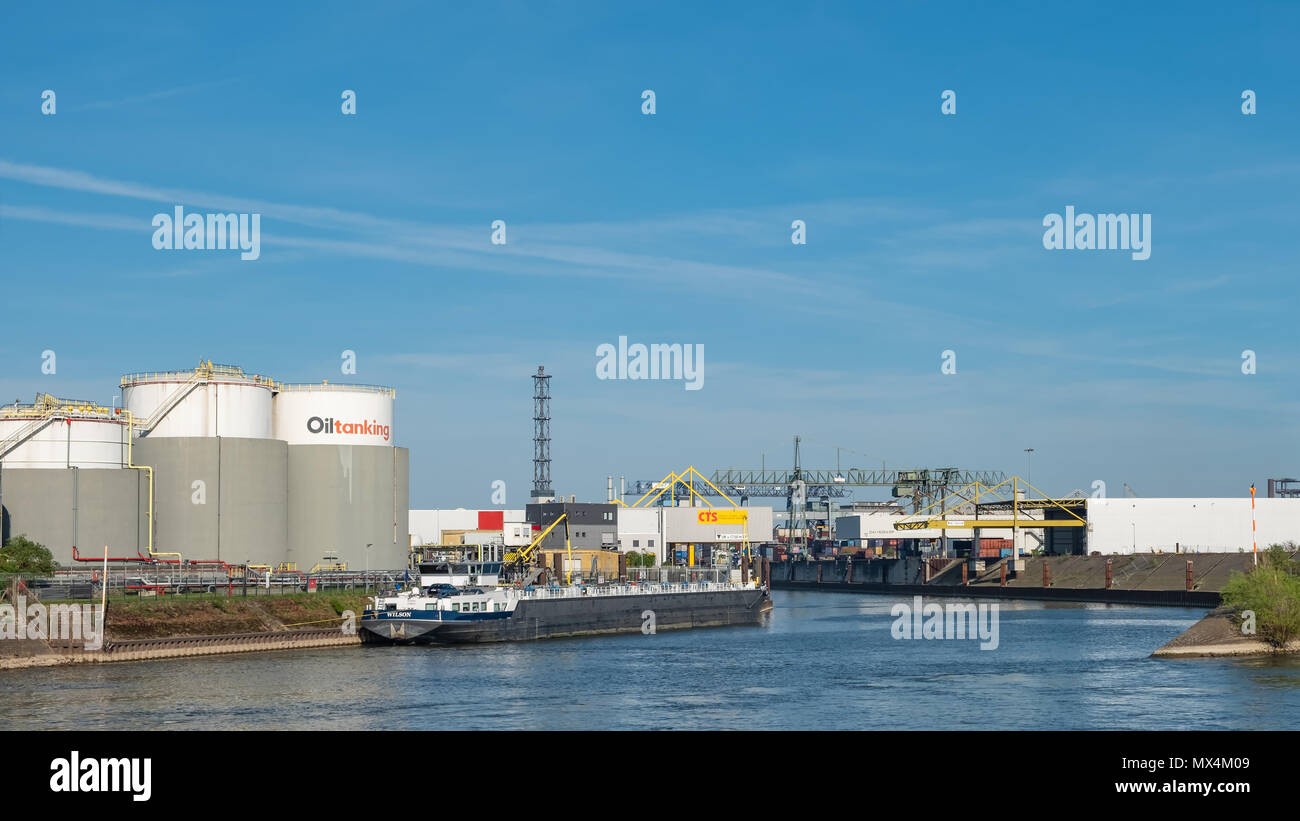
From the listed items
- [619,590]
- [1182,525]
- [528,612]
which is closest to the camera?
[528,612]

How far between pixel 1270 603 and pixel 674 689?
29093 mm

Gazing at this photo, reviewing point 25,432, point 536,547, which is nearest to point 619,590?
point 536,547

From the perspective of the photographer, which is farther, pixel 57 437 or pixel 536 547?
pixel 536 547

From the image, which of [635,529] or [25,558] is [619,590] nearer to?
[25,558]

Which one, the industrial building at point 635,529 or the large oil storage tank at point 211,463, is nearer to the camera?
the large oil storage tank at point 211,463

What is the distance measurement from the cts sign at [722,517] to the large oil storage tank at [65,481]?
208 ft

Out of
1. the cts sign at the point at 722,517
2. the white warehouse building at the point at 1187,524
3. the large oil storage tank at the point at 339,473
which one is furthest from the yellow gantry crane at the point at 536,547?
the white warehouse building at the point at 1187,524

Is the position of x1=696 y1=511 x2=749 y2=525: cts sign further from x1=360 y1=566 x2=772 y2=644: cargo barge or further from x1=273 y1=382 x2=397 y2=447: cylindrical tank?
x1=273 y1=382 x2=397 y2=447: cylindrical tank

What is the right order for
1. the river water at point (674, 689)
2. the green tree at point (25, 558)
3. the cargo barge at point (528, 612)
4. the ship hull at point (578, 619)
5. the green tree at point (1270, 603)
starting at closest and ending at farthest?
the river water at point (674, 689) → the green tree at point (1270, 603) → the green tree at point (25, 558) → the ship hull at point (578, 619) → the cargo barge at point (528, 612)

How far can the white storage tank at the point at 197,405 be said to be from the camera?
8875cm

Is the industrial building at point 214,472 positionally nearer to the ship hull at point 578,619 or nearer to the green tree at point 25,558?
the green tree at point 25,558

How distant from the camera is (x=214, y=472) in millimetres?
87188
